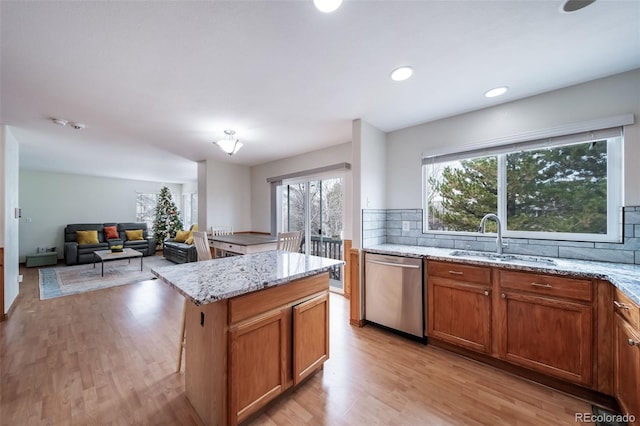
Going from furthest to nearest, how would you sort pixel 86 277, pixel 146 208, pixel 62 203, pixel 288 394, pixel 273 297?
pixel 146 208 → pixel 62 203 → pixel 86 277 → pixel 288 394 → pixel 273 297

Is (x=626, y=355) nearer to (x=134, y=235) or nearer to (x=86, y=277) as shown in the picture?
(x=86, y=277)

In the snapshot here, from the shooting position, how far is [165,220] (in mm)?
7738

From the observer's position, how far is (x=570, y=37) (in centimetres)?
157

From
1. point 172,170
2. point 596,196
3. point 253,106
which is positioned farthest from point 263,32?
point 172,170

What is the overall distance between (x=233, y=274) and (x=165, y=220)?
24.6 ft

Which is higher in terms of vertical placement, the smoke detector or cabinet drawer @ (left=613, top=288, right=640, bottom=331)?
the smoke detector

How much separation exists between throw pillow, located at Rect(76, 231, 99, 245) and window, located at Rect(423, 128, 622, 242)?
26.2 ft

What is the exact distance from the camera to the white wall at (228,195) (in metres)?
5.01

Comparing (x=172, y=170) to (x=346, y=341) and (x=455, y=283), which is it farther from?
(x=455, y=283)

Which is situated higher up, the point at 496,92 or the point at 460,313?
the point at 496,92

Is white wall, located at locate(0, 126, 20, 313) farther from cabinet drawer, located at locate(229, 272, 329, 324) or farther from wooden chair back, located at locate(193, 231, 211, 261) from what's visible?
cabinet drawer, located at locate(229, 272, 329, 324)

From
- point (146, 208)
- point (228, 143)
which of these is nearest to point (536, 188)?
point (228, 143)

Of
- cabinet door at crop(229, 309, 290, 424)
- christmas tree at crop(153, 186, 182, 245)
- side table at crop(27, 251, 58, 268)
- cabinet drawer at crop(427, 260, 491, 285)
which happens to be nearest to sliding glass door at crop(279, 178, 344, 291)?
cabinet drawer at crop(427, 260, 491, 285)

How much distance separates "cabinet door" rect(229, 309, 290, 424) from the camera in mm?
1351
